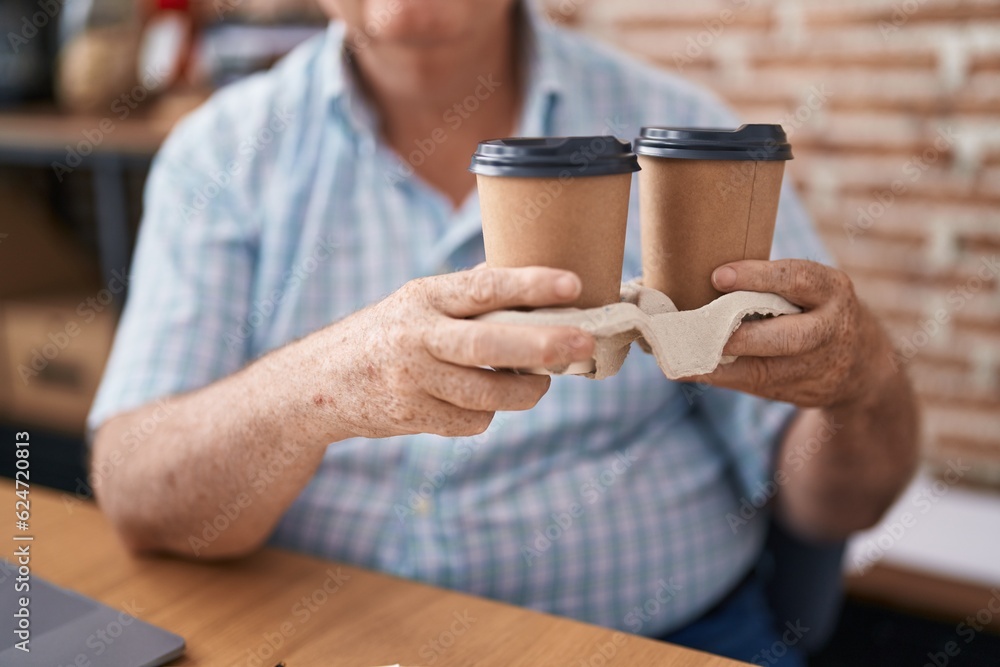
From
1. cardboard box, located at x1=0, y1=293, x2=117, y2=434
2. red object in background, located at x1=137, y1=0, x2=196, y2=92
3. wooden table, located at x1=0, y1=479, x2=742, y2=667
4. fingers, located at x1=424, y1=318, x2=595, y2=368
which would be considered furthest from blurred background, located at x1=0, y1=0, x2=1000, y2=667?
fingers, located at x1=424, y1=318, x2=595, y2=368

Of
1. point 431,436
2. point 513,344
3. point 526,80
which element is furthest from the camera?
point 526,80

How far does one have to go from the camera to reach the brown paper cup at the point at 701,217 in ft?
2.37

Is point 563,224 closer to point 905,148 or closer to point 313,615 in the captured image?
point 313,615

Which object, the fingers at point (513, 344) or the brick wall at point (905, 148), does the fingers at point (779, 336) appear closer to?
the fingers at point (513, 344)

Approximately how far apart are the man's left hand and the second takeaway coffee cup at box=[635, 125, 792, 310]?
20 millimetres

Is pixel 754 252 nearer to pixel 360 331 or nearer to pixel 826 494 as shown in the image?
pixel 360 331

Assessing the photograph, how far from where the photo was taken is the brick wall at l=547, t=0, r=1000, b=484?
183 cm

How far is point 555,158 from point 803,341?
28 centimetres

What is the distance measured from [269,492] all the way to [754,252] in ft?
1.75

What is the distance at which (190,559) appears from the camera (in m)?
1.03

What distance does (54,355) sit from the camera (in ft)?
9.02

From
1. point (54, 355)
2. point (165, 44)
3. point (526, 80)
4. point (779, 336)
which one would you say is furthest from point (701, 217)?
point (54, 355)

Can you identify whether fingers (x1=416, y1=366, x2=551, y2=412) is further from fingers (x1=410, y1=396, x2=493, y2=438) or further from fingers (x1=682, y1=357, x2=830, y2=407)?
fingers (x1=682, y1=357, x2=830, y2=407)

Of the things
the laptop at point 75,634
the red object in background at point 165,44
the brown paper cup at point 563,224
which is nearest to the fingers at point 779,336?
the brown paper cup at point 563,224
